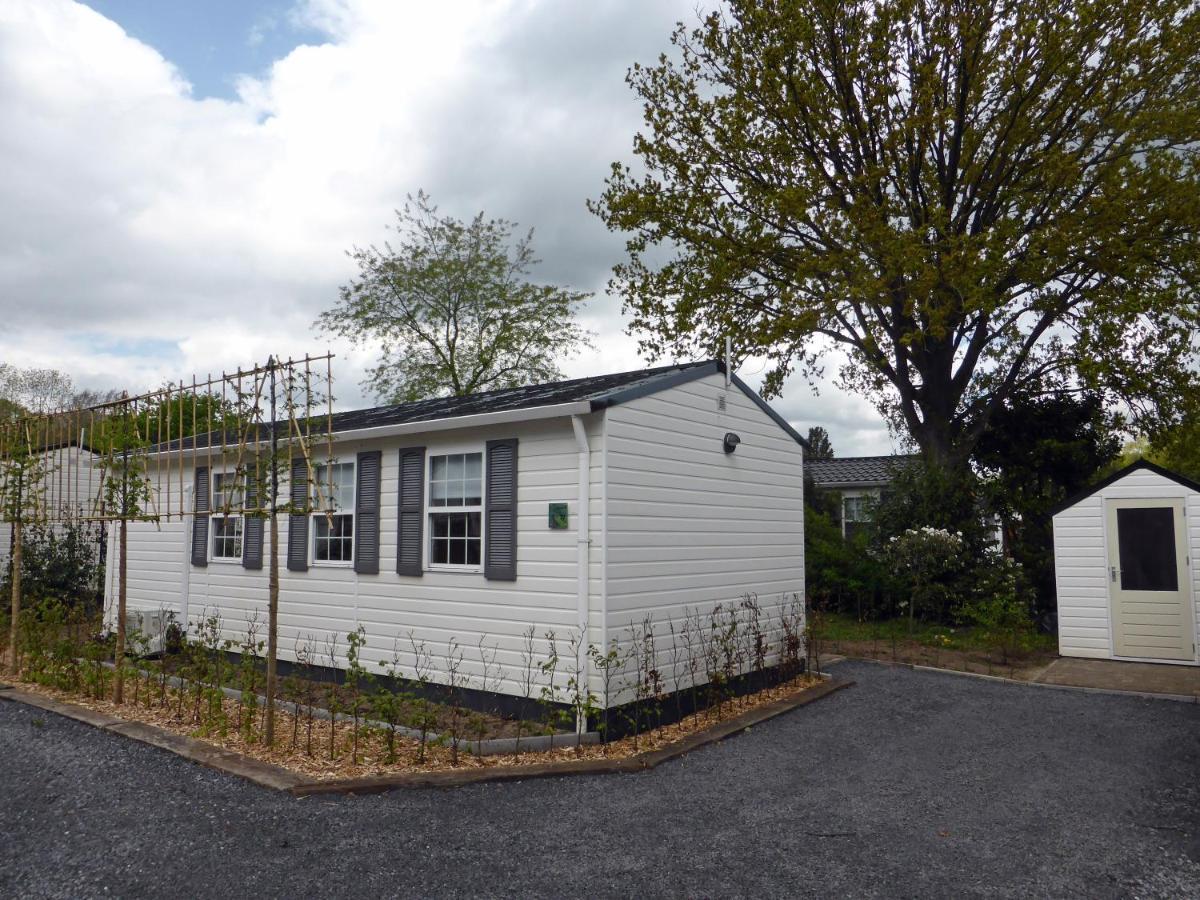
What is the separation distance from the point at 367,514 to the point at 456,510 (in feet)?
4.25

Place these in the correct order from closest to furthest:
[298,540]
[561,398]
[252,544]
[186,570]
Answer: [561,398] < [298,540] < [252,544] < [186,570]

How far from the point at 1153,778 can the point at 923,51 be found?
513 inches

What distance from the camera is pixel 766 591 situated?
8.95 m

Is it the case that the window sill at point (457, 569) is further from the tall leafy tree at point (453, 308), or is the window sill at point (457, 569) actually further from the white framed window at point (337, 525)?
the tall leafy tree at point (453, 308)

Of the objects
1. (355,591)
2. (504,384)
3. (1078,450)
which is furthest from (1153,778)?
(504,384)

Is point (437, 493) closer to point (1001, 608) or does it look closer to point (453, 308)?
point (1001, 608)

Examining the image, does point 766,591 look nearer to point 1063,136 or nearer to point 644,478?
point 644,478

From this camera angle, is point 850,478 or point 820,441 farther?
point 820,441

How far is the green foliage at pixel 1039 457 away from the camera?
14562 millimetres

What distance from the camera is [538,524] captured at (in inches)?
272

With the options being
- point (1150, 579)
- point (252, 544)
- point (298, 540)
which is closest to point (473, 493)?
point (298, 540)

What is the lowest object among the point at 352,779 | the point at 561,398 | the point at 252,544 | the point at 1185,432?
the point at 352,779

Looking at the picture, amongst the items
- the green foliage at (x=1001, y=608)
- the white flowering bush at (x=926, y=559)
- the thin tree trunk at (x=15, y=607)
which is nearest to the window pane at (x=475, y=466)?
the thin tree trunk at (x=15, y=607)

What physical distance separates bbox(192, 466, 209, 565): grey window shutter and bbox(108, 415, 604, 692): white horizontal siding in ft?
0.83
